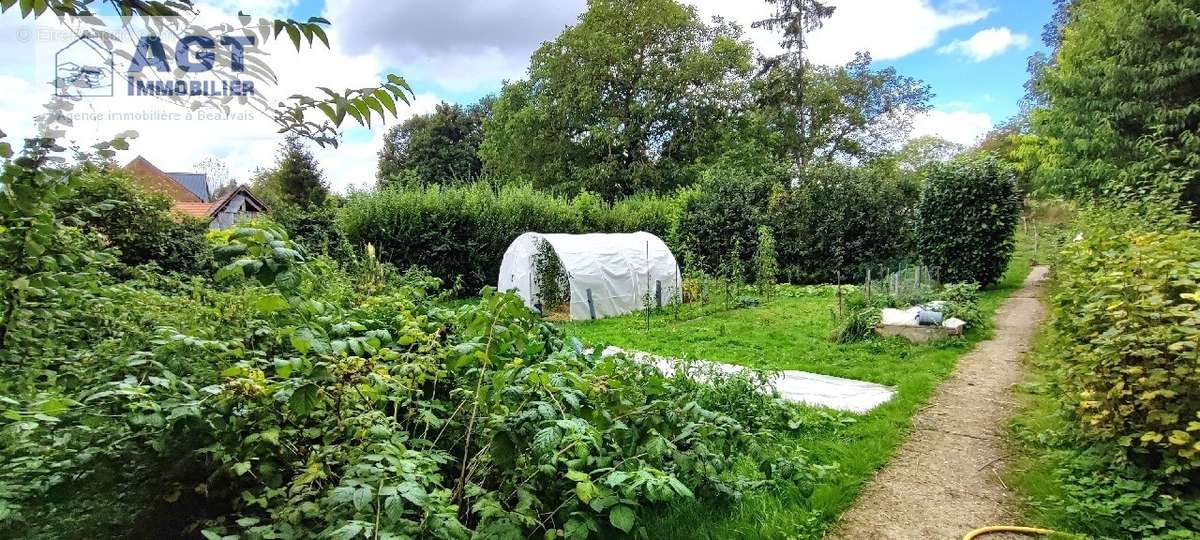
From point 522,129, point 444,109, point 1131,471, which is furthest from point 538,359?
point 444,109

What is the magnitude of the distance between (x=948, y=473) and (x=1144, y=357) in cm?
115

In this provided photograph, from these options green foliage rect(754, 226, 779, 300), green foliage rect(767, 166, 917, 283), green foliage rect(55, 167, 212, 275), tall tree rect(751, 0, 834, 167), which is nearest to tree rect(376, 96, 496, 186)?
tall tree rect(751, 0, 834, 167)

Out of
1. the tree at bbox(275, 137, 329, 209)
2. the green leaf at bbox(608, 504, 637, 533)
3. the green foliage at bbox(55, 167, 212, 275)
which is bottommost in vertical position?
the green leaf at bbox(608, 504, 637, 533)

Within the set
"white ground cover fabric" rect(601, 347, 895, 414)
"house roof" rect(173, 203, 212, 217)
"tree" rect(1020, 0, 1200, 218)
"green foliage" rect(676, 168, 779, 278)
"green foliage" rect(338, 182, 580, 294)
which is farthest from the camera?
"green foliage" rect(676, 168, 779, 278)

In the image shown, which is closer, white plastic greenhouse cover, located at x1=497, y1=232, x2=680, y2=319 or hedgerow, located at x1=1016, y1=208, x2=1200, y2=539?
hedgerow, located at x1=1016, y1=208, x2=1200, y2=539

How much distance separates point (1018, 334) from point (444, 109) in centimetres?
3125

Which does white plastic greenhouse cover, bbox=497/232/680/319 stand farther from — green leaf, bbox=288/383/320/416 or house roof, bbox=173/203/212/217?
green leaf, bbox=288/383/320/416

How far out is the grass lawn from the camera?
8.73ft

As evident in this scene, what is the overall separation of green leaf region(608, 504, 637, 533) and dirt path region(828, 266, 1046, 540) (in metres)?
1.29

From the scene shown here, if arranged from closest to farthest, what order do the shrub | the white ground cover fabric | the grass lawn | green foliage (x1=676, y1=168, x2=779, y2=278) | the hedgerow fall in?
the hedgerow
the grass lawn
the white ground cover fabric
the shrub
green foliage (x1=676, y1=168, x2=779, y2=278)

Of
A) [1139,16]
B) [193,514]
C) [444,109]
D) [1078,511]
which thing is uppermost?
[444,109]

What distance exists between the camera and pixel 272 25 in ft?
4.01

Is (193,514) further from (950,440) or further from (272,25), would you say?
(950,440)

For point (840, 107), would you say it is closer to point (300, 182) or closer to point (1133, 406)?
point (300, 182)
